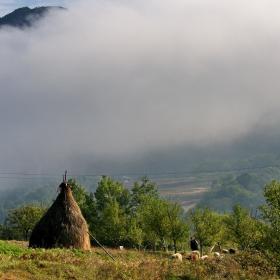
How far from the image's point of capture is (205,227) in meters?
64.4

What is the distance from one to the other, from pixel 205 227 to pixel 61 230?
30343 millimetres

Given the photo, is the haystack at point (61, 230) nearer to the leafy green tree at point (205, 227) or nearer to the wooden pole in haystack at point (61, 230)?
the wooden pole in haystack at point (61, 230)

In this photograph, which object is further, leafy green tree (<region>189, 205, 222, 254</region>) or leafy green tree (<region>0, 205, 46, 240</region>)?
leafy green tree (<region>0, 205, 46, 240</region>)

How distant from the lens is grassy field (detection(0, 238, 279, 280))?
19.4 meters

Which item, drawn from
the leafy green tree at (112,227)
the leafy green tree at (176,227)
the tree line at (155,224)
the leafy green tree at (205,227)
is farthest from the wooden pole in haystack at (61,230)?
the leafy green tree at (112,227)

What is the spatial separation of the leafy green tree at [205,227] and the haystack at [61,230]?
2717 cm

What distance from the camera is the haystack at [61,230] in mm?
39438

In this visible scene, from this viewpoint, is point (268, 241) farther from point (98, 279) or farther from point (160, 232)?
point (160, 232)

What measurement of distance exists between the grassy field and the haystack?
8462 mm

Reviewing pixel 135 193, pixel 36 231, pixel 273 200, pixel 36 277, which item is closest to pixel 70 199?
pixel 36 231

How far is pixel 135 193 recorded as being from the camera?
347 ft

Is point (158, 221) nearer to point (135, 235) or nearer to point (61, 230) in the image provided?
point (135, 235)

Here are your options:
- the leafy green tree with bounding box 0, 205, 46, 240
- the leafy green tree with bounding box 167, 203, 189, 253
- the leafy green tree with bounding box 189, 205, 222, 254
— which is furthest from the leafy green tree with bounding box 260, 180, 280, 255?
the leafy green tree with bounding box 0, 205, 46, 240

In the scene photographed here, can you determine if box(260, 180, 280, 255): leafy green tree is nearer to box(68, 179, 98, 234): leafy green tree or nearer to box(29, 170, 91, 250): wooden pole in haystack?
box(29, 170, 91, 250): wooden pole in haystack
